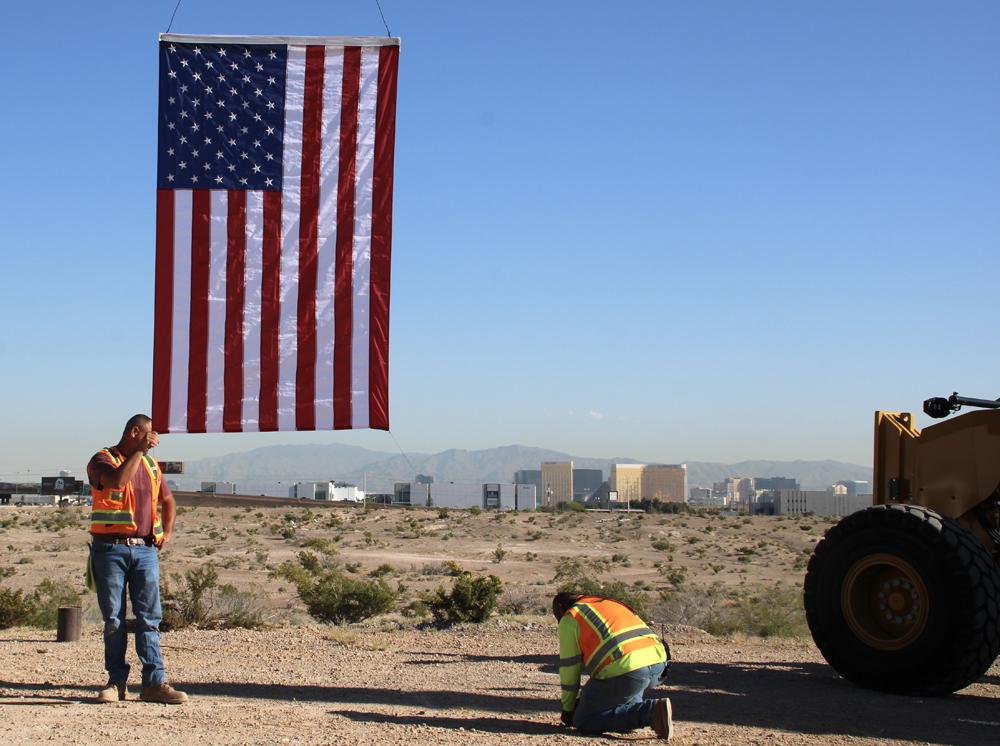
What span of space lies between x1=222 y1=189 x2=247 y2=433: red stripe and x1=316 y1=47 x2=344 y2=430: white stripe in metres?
0.75

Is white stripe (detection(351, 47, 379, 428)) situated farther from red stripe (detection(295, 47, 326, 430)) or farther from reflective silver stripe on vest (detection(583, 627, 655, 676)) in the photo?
reflective silver stripe on vest (detection(583, 627, 655, 676))

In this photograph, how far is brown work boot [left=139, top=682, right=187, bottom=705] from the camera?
6297 mm

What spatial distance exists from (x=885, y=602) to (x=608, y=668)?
10.4 feet

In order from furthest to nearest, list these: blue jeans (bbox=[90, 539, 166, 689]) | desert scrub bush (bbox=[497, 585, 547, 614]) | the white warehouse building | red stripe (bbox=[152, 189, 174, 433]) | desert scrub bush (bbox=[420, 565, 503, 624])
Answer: the white warehouse building → desert scrub bush (bbox=[497, 585, 547, 614]) → desert scrub bush (bbox=[420, 565, 503, 624]) → red stripe (bbox=[152, 189, 174, 433]) → blue jeans (bbox=[90, 539, 166, 689])

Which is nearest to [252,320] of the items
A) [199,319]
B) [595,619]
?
[199,319]

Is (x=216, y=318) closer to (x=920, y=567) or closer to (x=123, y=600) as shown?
(x=123, y=600)

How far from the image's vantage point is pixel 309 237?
8.84m

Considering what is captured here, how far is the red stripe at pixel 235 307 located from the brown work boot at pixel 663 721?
4.90m

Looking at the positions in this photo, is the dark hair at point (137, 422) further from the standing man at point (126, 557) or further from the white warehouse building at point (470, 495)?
the white warehouse building at point (470, 495)

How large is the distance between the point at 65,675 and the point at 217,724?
2.65m

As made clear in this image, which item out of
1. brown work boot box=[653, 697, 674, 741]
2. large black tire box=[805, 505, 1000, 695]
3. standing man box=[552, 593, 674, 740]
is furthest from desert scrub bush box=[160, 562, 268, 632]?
large black tire box=[805, 505, 1000, 695]

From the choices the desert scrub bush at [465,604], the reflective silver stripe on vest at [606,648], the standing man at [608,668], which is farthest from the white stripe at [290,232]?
the desert scrub bush at [465,604]

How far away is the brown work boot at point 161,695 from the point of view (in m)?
6.30

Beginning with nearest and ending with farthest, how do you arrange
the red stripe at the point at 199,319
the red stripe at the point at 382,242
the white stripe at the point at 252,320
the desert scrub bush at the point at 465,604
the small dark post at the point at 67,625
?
the red stripe at the point at 199,319
the white stripe at the point at 252,320
the red stripe at the point at 382,242
the small dark post at the point at 67,625
the desert scrub bush at the point at 465,604
